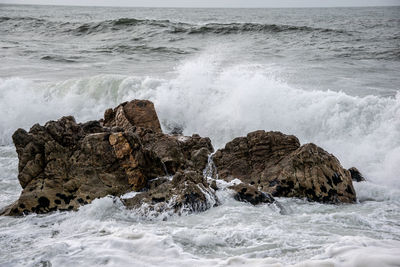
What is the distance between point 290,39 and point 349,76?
8.40 meters

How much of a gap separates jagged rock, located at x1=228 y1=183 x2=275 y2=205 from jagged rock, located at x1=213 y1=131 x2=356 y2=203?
11.9 inches

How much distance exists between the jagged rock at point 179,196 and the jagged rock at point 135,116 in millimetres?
2425

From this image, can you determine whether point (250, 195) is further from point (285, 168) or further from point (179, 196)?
point (179, 196)

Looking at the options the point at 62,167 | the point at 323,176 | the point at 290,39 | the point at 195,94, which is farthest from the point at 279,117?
the point at 290,39

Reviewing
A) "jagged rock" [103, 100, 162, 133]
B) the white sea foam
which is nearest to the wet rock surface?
"jagged rock" [103, 100, 162, 133]

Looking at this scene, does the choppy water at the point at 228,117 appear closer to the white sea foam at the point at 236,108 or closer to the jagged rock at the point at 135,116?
the white sea foam at the point at 236,108

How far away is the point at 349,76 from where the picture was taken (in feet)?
40.7

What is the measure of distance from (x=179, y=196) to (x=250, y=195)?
912 mm

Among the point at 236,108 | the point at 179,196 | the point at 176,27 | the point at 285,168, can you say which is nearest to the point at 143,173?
the point at 179,196

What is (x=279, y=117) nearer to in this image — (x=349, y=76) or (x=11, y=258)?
(x=349, y=76)

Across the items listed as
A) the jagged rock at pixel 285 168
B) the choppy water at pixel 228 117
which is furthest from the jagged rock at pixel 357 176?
the jagged rock at pixel 285 168

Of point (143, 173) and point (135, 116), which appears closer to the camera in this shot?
point (143, 173)

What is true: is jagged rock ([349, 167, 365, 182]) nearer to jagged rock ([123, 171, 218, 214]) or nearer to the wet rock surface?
the wet rock surface

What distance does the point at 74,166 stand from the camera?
5.00 m
